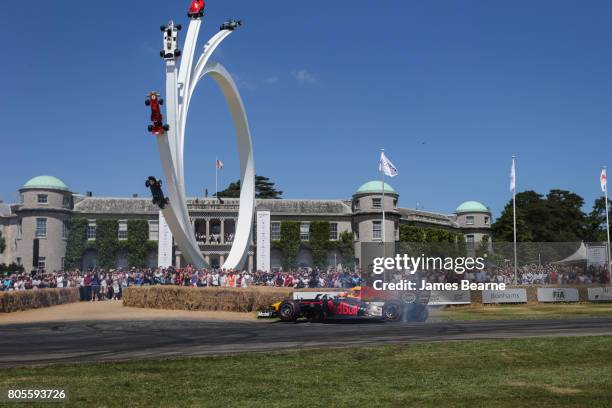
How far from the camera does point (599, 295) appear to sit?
35.9 metres

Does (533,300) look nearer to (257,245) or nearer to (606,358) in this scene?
(606,358)

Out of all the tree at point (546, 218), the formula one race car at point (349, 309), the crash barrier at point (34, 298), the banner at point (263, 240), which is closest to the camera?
the formula one race car at point (349, 309)

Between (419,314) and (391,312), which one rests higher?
(391,312)

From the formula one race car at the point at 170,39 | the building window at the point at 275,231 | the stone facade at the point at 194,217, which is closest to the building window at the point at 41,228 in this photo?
the stone facade at the point at 194,217

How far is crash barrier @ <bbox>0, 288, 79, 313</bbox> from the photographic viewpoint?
30688 millimetres

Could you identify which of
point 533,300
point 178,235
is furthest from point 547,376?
point 178,235

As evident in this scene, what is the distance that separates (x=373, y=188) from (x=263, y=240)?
16.1 meters

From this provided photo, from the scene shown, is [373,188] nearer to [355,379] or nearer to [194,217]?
[194,217]

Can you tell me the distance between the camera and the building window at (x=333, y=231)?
85.8m

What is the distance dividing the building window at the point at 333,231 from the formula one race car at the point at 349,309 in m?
60.0

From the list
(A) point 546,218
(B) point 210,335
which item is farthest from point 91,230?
(A) point 546,218

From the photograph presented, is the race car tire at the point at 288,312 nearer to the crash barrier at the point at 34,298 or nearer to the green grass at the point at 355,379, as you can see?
the green grass at the point at 355,379

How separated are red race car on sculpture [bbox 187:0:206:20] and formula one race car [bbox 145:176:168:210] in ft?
39.4

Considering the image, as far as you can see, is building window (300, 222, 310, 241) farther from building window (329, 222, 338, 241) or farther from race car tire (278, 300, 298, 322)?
race car tire (278, 300, 298, 322)
